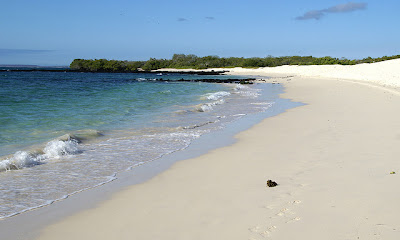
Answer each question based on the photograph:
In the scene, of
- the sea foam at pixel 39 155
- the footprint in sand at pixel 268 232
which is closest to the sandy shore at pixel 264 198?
the footprint in sand at pixel 268 232

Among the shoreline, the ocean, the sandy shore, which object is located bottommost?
the ocean

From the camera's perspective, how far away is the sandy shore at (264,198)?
3725 millimetres

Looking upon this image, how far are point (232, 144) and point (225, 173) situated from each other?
100 inches

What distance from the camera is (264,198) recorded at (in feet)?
15.3

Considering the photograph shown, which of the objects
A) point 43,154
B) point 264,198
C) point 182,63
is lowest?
point 43,154

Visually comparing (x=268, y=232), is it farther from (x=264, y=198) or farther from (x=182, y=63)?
(x=182, y=63)

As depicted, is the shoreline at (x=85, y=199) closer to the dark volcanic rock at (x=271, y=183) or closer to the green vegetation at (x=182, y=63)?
the dark volcanic rock at (x=271, y=183)

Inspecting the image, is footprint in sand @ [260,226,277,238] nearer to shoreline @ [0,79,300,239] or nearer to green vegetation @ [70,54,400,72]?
shoreline @ [0,79,300,239]

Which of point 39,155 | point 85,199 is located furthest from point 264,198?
point 39,155

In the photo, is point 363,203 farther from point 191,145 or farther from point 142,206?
point 191,145

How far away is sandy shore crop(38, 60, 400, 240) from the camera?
3.72 meters

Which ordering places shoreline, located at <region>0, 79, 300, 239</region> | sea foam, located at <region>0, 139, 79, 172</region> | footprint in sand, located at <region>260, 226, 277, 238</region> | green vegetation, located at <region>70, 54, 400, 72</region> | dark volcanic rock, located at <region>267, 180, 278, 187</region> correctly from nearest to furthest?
footprint in sand, located at <region>260, 226, 277, 238</region> → shoreline, located at <region>0, 79, 300, 239</region> → dark volcanic rock, located at <region>267, 180, 278, 187</region> → sea foam, located at <region>0, 139, 79, 172</region> → green vegetation, located at <region>70, 54, 400, 72</region>

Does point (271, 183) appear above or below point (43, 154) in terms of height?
above

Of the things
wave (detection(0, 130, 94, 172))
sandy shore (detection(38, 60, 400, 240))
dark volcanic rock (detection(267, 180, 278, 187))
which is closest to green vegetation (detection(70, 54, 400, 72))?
wave (detection(0, 130, 94, 172))
